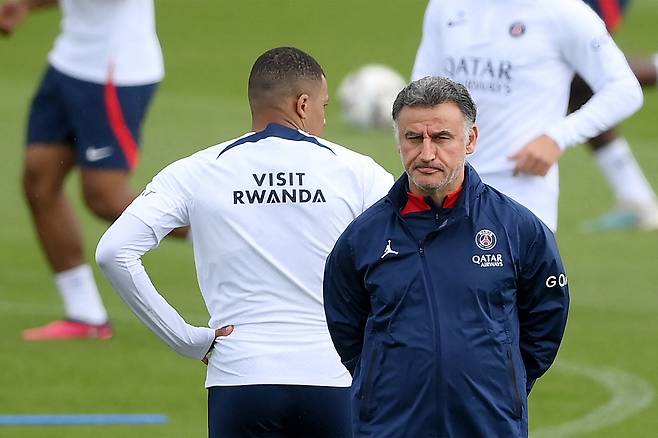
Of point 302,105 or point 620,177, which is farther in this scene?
point 620,177

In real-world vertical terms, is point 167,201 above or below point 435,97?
below

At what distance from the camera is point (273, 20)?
27641 mm

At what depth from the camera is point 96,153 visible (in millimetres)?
9797

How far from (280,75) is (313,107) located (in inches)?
5.9

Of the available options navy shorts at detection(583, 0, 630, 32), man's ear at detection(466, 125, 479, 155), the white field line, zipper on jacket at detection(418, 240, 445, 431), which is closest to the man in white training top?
man's ear at detection(466, 125, 479, 155)

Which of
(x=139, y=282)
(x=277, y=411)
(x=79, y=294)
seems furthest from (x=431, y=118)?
(x=79, y=294)

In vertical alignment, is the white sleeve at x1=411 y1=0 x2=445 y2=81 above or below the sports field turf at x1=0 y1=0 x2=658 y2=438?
above

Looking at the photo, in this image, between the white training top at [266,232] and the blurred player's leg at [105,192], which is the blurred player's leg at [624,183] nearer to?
the blurred player's leg at [105,192]

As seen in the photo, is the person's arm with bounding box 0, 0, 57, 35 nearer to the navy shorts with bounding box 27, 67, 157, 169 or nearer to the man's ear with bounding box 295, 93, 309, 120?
the navy shorts with bounding box 27, 67, 157, 169

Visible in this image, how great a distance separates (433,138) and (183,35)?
72.3 feet

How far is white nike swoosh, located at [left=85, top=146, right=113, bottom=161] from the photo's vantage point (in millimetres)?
9781

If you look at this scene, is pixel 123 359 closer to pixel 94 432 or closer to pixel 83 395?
pixel 83 395

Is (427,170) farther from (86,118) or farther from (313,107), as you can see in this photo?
(86,118)

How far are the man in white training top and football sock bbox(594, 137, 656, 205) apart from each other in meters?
7.61
